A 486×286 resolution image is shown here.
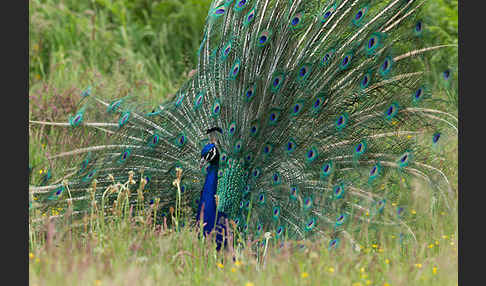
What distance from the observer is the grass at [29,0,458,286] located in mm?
5312

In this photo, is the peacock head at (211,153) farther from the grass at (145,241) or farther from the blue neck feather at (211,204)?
the grass at (145,241)

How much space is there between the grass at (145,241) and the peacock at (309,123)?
1.10ft

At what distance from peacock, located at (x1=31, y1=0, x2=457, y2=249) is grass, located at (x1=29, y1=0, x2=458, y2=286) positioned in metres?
0.34

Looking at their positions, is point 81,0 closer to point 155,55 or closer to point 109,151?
point 155,55

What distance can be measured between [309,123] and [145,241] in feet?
6.98

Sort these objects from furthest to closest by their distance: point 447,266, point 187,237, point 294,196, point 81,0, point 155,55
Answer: point 81,0, point 155,55, point 294,196, point 187,237, point 447,266

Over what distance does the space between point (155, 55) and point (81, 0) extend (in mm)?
2417

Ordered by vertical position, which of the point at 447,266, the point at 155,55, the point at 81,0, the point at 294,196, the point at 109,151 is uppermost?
the point at 81,0

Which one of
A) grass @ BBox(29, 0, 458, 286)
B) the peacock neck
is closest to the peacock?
the peacock neck

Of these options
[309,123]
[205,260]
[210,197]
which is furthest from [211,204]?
[309,123]

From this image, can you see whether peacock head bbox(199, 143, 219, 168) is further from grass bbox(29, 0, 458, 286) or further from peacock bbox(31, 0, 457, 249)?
grass bbox(29, 0, 458, 286)

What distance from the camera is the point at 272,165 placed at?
7172 millimetres

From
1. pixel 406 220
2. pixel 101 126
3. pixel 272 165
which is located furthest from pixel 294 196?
pixel 101 126

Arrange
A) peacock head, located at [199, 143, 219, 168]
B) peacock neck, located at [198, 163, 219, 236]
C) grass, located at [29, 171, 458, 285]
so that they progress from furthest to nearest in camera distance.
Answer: peacock neck, located at [198, 163, 219, 236] → peacock head, located at [199, 143, 219, 168] → grass, located at [29, 171, 458, 285]
